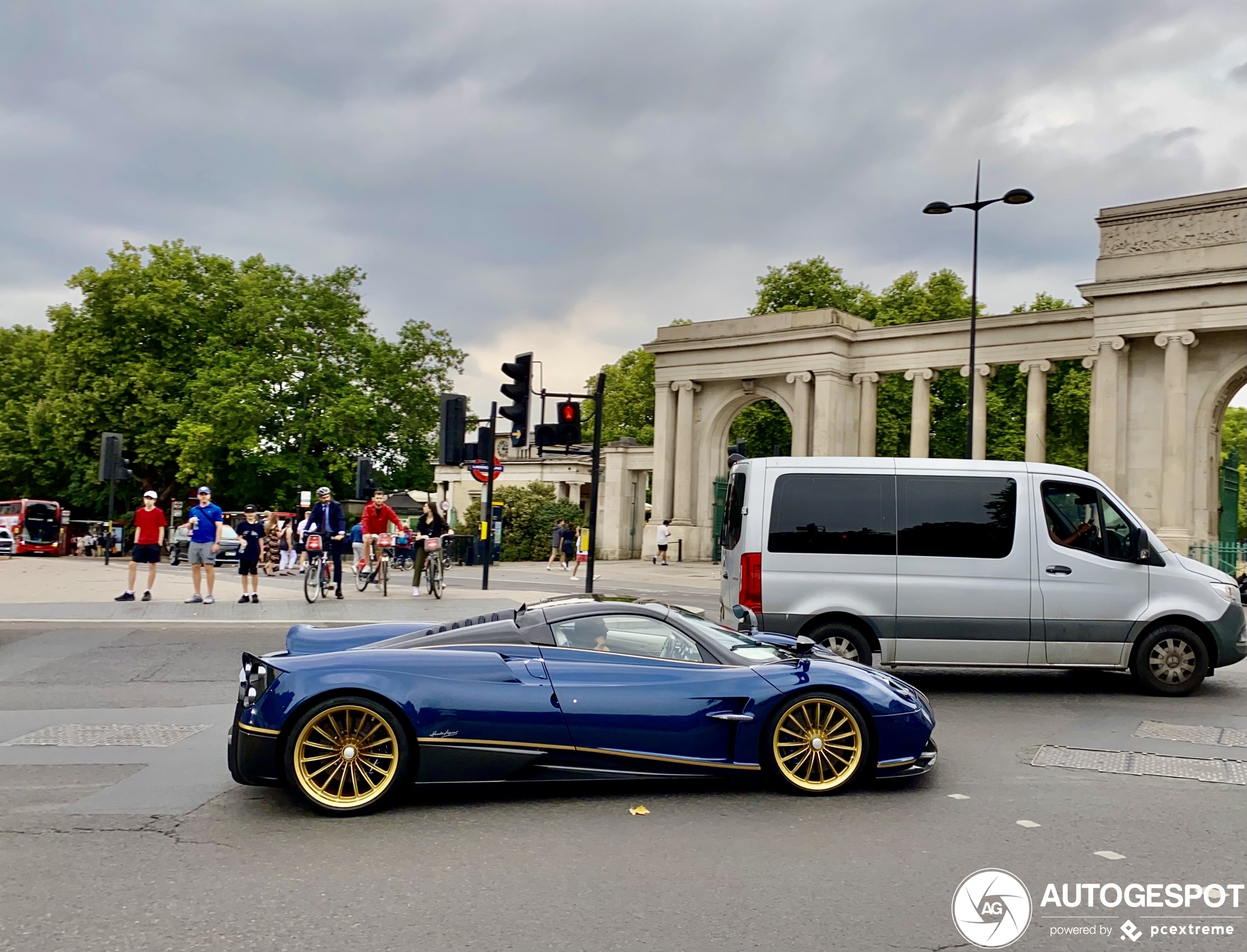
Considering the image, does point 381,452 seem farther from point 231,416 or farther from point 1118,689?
point 1118,689

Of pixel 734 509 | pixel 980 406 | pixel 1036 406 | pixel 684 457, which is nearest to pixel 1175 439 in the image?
pixel 1036 406

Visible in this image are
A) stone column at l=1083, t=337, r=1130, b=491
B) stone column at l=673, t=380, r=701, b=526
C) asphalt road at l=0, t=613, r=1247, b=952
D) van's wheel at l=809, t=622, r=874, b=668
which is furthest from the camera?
stone column at l=673, t=380, r=701, b=526

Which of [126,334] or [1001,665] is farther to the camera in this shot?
[126,334]

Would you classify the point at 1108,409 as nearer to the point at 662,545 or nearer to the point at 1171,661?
the point at 662,545

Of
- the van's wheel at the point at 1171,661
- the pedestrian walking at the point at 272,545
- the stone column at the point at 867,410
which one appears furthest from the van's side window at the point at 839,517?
the stone column at the point at 867,410

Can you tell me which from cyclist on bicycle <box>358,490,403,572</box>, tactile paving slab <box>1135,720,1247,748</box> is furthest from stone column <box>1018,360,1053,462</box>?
tactile paving slab <box>1135,720,1247,748</box>

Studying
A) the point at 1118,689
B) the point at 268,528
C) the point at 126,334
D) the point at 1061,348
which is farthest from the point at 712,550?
the point at 1118,689

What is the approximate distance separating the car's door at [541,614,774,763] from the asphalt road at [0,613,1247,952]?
1.15 ft

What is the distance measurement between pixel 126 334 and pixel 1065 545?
46151mm

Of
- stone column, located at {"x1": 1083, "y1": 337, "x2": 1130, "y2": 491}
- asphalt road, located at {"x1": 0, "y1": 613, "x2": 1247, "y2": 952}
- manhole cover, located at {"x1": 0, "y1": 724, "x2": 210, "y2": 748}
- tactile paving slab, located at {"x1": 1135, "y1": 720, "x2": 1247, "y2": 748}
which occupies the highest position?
stone column, located at {"x1": 1083, "y1": 337, "x2": 1130, "y2": 491}

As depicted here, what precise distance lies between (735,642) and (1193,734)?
167 inches

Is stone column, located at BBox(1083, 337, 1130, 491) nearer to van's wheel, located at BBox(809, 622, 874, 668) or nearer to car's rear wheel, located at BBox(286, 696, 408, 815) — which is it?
van's wheel, located at BBox(809, 622, 874, 668)

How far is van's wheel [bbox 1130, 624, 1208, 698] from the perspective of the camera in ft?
34.7

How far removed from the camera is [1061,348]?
40.1 m
